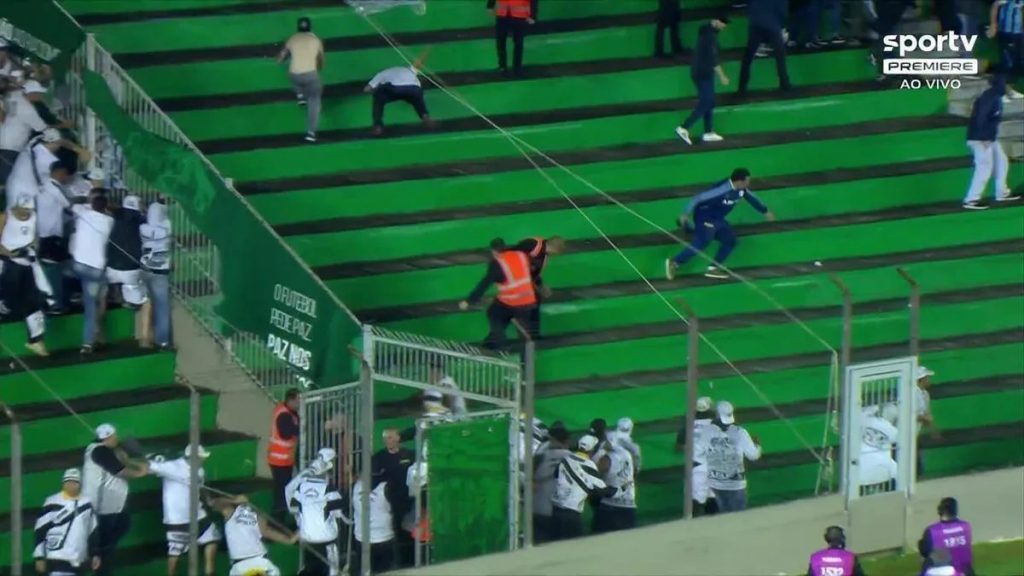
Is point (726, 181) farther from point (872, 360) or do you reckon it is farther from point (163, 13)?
point (163, 13)

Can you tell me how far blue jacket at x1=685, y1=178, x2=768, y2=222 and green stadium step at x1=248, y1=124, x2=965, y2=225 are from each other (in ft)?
3.00

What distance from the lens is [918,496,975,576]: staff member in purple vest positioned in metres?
20.1

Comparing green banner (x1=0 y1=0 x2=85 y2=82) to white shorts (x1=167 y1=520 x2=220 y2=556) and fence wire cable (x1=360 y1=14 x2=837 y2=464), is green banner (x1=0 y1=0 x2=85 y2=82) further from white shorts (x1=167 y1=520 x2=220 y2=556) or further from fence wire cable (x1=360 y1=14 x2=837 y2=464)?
white shorts (x1=167 y1=520 x2=220 y2=556)

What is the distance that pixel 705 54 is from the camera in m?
26.6

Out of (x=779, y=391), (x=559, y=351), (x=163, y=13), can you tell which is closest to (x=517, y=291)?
(x=559, y=351)

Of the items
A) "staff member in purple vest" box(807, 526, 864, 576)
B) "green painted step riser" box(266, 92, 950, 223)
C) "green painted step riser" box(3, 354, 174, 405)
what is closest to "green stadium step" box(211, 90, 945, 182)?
"green painted step riser" box(266, 92, 950, 223)

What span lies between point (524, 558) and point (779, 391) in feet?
12.4

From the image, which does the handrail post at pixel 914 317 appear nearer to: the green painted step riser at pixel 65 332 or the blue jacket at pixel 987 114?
the blue jacket at pixel 987 114

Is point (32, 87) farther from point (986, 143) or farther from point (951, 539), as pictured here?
point (986, 143)

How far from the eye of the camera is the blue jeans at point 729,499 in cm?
2195

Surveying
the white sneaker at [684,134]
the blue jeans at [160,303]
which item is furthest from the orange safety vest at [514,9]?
the blue jeans at [160,303]

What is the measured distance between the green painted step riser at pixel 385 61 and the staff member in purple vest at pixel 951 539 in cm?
956

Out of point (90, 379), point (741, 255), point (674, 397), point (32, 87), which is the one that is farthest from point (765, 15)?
point (90, 379)

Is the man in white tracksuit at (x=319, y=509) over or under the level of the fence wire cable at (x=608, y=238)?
under
